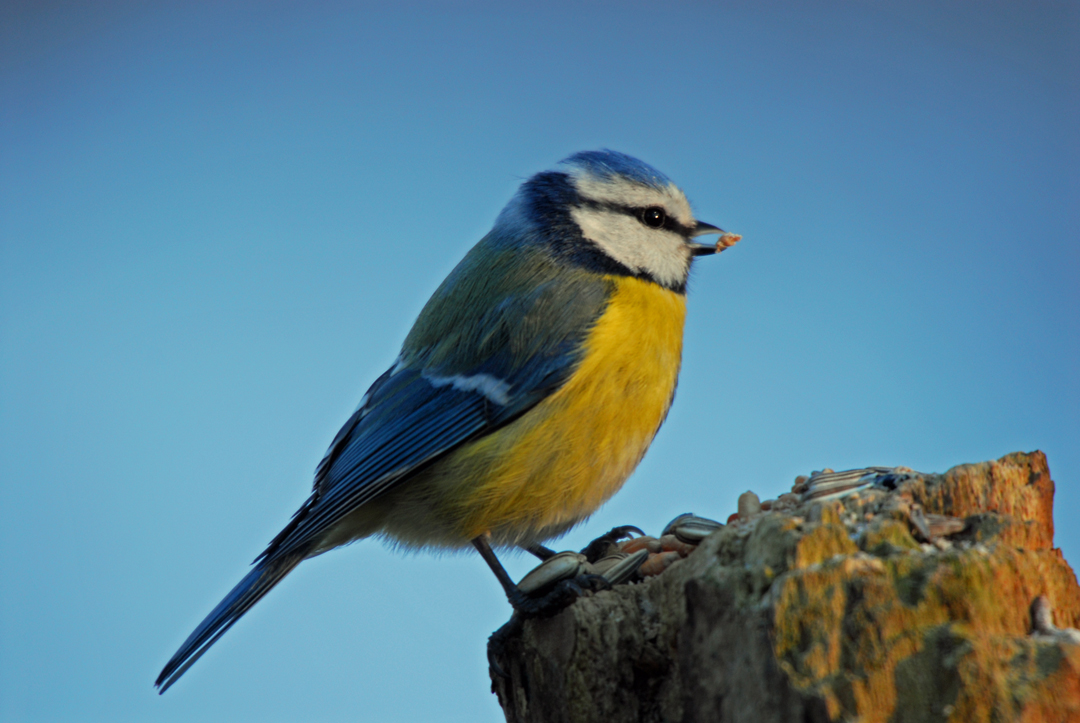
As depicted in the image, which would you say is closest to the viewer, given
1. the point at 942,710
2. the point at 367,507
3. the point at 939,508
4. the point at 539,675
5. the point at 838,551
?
the point at 942,710

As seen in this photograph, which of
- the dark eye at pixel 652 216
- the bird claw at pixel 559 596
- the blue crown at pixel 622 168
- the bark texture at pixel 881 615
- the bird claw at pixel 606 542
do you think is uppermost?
the blue crown at pixel 622 168

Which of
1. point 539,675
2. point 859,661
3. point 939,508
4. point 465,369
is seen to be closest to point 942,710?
point 859,661

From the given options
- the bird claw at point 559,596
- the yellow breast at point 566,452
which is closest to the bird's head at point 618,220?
the yellow breast at point 566,452

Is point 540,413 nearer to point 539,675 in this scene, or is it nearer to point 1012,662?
point 539,675

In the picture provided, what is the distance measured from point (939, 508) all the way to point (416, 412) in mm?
1168

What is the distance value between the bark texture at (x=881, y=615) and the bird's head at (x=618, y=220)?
3.51ft

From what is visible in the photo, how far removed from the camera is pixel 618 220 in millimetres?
2277

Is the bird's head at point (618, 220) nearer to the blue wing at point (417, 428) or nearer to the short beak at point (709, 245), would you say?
the short beak at point (709, 245)

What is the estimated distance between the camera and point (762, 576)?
43.2 inches

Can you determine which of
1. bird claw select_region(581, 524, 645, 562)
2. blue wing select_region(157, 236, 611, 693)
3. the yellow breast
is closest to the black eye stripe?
blue wing select_region(157, 236, 611, 693)

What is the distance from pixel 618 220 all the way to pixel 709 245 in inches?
11.1

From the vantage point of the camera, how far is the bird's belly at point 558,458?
1.85 m

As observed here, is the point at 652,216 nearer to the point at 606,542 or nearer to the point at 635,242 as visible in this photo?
the point at 635,242

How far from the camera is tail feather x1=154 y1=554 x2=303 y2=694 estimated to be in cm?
182
